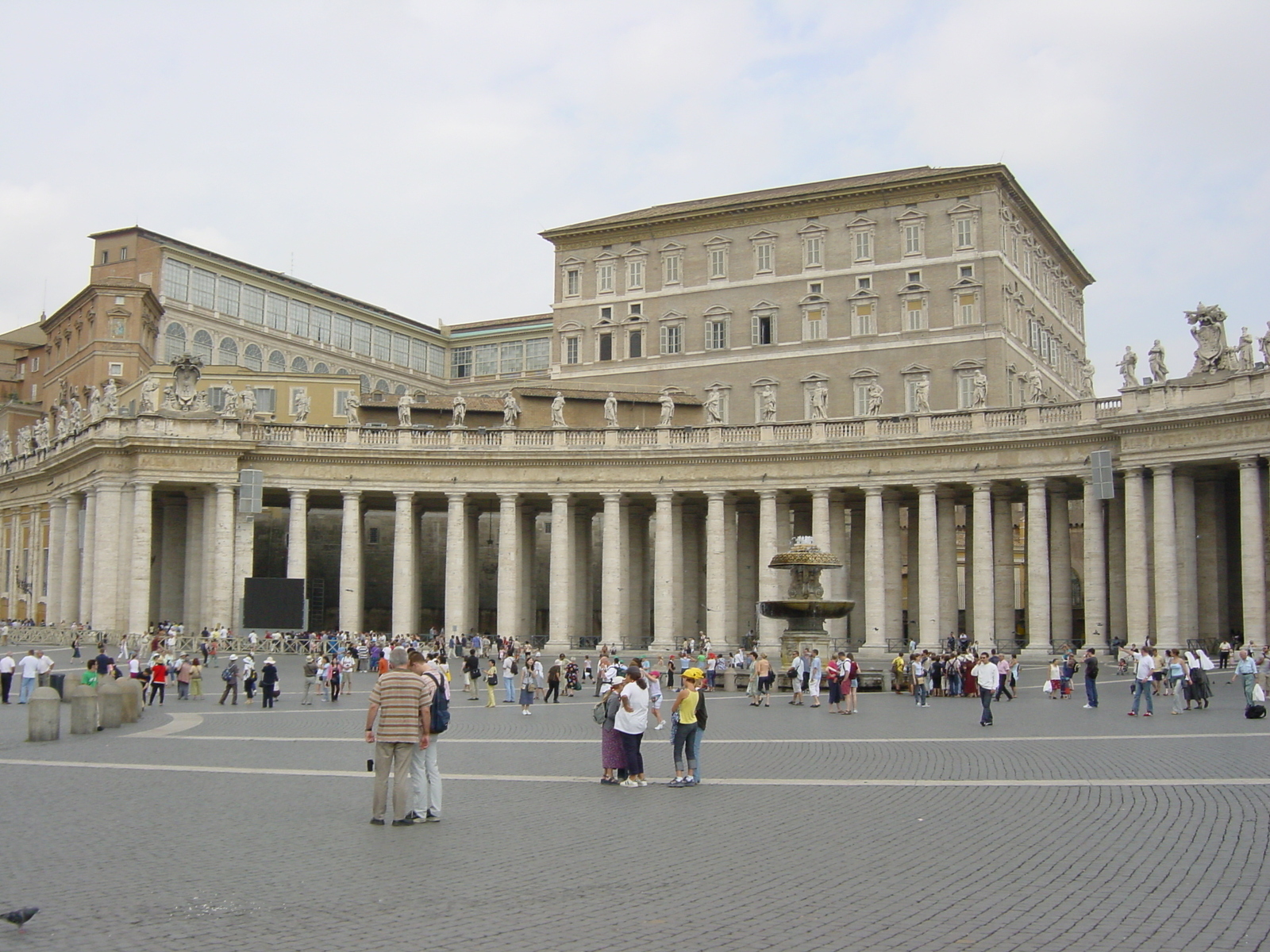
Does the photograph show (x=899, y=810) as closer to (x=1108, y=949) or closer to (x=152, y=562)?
(x=1108, y=949)

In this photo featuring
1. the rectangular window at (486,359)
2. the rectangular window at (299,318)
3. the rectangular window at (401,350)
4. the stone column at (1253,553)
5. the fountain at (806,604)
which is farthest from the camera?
the rectangular window at (486,359)

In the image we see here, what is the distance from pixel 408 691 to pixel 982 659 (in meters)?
17.6

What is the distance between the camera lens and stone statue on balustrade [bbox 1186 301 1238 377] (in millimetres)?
46188

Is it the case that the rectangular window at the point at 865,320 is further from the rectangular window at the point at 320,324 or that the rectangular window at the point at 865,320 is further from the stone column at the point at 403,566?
the rectangular window at the point at 320,324

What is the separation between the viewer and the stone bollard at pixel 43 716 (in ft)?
76.8

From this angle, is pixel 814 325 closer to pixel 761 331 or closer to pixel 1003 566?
pixel 761 331

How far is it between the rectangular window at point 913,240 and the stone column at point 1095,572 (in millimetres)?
28808

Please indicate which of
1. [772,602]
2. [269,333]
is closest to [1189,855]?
[772,602]

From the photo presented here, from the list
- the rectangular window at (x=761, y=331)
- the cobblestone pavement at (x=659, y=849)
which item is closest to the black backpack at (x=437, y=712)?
the cobblestone pavement at (x=659, y=849)

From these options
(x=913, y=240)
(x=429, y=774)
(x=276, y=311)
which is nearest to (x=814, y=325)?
(x=913, y=240)

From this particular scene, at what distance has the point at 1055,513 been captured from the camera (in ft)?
180

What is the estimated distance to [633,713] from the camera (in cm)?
1794

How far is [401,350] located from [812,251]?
143 ft

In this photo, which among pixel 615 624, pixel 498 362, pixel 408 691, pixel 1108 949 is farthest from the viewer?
pixel 498 362
